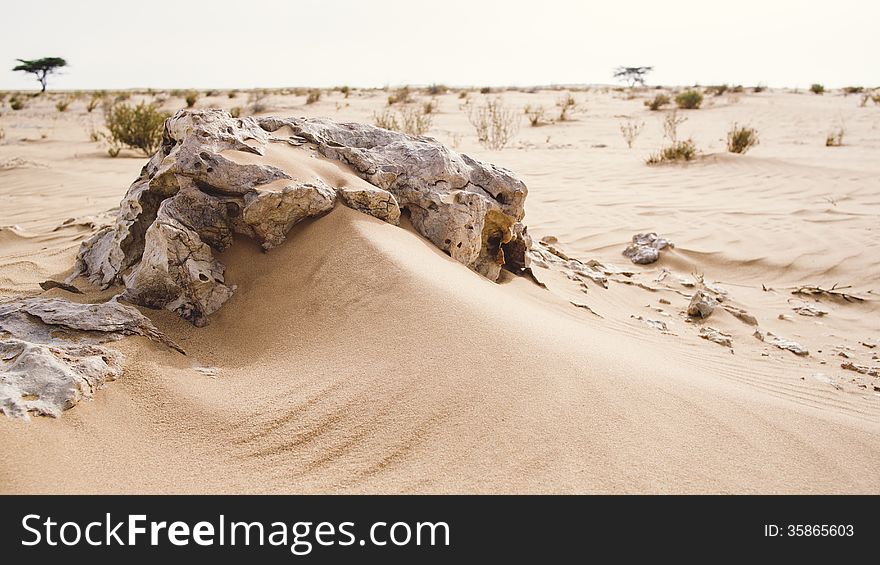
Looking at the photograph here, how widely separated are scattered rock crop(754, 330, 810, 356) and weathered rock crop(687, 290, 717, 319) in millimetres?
309

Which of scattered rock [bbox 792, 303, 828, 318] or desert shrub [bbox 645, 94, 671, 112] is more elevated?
desert shrub [bbox 645, 94, 671, 112]

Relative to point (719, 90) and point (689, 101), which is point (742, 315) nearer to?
point (689, 101)

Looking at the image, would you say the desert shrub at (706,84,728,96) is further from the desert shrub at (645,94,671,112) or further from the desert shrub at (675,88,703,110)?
the desert shrub at (645,94,671,112)

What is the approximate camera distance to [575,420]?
172 cm

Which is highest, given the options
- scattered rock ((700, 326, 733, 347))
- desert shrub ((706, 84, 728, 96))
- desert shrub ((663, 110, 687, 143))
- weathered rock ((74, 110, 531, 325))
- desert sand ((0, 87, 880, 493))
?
desert shrub ((706, 84, 728, 96))

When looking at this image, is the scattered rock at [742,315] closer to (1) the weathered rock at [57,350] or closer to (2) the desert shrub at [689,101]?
(1) the weathered rock at [57,350]

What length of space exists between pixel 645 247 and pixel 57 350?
423 cm

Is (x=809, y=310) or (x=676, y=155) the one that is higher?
(x=676, y=155)

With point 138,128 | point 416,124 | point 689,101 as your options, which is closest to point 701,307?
point 416,124

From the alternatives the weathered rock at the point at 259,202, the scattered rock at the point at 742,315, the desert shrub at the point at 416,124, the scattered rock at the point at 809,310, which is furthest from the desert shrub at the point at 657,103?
the weathered rock at the point at 259,202

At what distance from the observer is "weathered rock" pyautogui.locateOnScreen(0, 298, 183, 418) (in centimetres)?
166

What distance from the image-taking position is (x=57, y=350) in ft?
6.09

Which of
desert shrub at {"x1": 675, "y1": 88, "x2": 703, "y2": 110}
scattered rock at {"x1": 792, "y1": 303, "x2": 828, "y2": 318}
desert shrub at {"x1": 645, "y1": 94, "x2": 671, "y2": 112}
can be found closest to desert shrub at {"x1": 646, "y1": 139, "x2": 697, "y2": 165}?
scattered rock at {"x1": 792, "y1": 303, "x2": 828, "y2": 318}

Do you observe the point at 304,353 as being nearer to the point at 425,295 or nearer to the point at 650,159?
the point at 425,295
